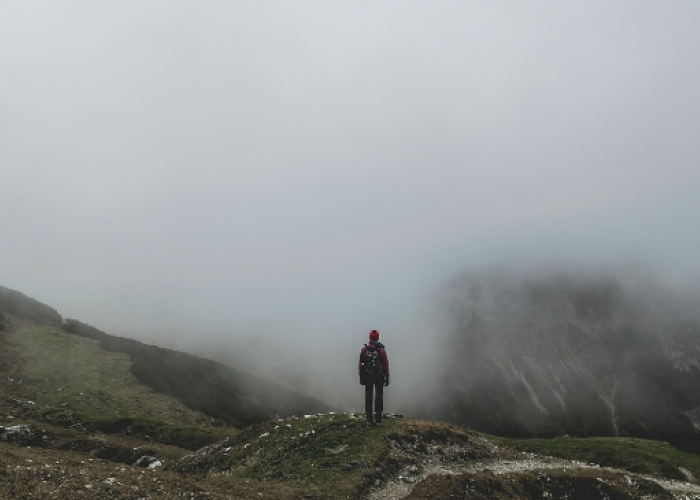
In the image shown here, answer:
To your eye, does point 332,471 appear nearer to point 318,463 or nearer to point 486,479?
point 318,463

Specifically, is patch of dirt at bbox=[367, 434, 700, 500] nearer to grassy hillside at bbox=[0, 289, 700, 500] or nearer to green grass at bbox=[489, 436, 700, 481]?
grassy hillside at bbox=[0, 289, 700, 500]

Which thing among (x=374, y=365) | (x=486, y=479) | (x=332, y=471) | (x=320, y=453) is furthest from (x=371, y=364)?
(x=486, y=479)

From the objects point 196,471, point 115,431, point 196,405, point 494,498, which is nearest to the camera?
point 494,498

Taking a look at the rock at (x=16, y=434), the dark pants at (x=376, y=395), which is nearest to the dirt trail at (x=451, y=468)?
the dark pants at (x=376, y=395)

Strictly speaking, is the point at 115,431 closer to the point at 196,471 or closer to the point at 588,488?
the point at 196,471

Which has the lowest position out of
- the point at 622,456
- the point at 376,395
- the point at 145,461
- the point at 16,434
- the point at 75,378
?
the point at 75,378

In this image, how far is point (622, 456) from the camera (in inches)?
1517

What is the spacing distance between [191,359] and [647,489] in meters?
122

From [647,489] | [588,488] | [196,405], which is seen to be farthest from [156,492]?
[196,405]

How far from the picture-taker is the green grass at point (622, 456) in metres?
35.4

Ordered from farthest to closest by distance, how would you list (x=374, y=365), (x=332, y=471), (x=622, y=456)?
1. (x=622, y=456)
2. (x=374, y=365)
3. (x=332, y=471)

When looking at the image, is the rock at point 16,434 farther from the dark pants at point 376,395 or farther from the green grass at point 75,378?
the green grass at point 75,378

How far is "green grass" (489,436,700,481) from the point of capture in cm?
3541

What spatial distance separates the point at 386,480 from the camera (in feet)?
67.3
